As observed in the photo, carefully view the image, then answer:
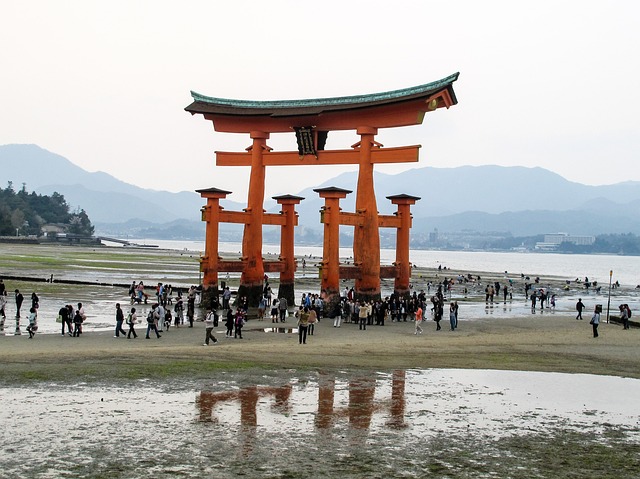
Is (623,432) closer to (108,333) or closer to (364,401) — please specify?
(364,401)

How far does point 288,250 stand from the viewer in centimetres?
4353

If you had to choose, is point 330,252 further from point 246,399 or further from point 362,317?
point 246,399

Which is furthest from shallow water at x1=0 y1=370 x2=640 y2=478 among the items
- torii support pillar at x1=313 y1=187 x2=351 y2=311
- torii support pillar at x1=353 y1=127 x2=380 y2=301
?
torii support pillar at x1=353 y1=127 x2=380 y2=301

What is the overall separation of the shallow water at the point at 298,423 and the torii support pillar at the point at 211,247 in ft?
67.7

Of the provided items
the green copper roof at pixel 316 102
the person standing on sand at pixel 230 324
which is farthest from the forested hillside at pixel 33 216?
the person standing on sand at pixel 230 324

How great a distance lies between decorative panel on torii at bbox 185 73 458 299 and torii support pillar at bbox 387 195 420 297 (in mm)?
3647

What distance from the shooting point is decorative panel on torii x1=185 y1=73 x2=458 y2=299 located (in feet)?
120

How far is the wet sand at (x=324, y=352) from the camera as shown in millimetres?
18875

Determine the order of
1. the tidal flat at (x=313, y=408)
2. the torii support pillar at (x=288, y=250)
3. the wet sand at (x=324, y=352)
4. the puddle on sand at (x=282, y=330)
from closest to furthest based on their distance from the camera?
the tidal flat at (x=313, y=408) < the wet sand at (x=324, y=352) < the puddle on sand at (x=282, y=330) < the torii support pillar at (x=288, y=250)

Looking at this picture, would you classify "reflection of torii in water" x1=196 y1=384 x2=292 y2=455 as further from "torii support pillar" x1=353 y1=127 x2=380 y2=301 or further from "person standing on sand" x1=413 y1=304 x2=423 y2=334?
"torii support pillar" x1=353 y1=127 x2=380 y2=301

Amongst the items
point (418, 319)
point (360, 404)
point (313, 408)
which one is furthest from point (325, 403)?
point (418, 319)

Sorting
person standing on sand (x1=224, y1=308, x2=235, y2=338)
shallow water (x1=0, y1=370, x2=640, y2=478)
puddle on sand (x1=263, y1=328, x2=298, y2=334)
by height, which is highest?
person standing on sand (x1=224, y1=308, x2=235, y2=338)

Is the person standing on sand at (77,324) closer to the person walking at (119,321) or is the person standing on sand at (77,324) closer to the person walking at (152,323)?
the person walking at (119,321)

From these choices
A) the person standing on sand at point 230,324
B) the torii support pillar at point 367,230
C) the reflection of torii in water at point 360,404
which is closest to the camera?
the reflection of torii in water at point 360,404
